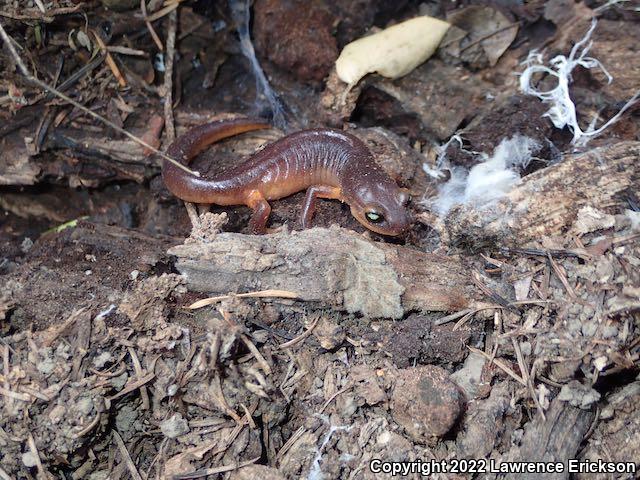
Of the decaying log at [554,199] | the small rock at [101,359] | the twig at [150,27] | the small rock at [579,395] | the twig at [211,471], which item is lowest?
the twig at [211,471]

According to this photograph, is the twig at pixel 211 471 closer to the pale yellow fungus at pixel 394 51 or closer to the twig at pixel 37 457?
the twig at pixel 37 457

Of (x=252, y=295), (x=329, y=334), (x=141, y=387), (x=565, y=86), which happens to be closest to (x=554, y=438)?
(x=329, y=334)

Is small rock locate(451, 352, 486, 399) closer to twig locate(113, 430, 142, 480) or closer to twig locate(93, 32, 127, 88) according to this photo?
twig locate(113, 430, 142, 480)

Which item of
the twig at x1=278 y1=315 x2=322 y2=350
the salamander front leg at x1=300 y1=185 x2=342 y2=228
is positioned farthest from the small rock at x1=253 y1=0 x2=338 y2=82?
the twig at x1=278 y1=315 x2=322 y2=350

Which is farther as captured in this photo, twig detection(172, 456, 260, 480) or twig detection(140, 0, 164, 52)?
twig detection(140, 0, 164, 52)

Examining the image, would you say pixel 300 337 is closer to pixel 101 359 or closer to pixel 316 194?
pixel 101 359

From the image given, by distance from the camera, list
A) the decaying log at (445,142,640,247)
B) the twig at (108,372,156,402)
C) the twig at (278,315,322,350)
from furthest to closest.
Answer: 1. the decaying log at (445,142,640,247)
2. the twig at (278,315,322,350)
3. the twig at (108,372,156,402)

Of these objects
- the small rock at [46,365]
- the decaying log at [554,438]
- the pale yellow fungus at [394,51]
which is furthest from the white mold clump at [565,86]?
the small rock at [46,365]
